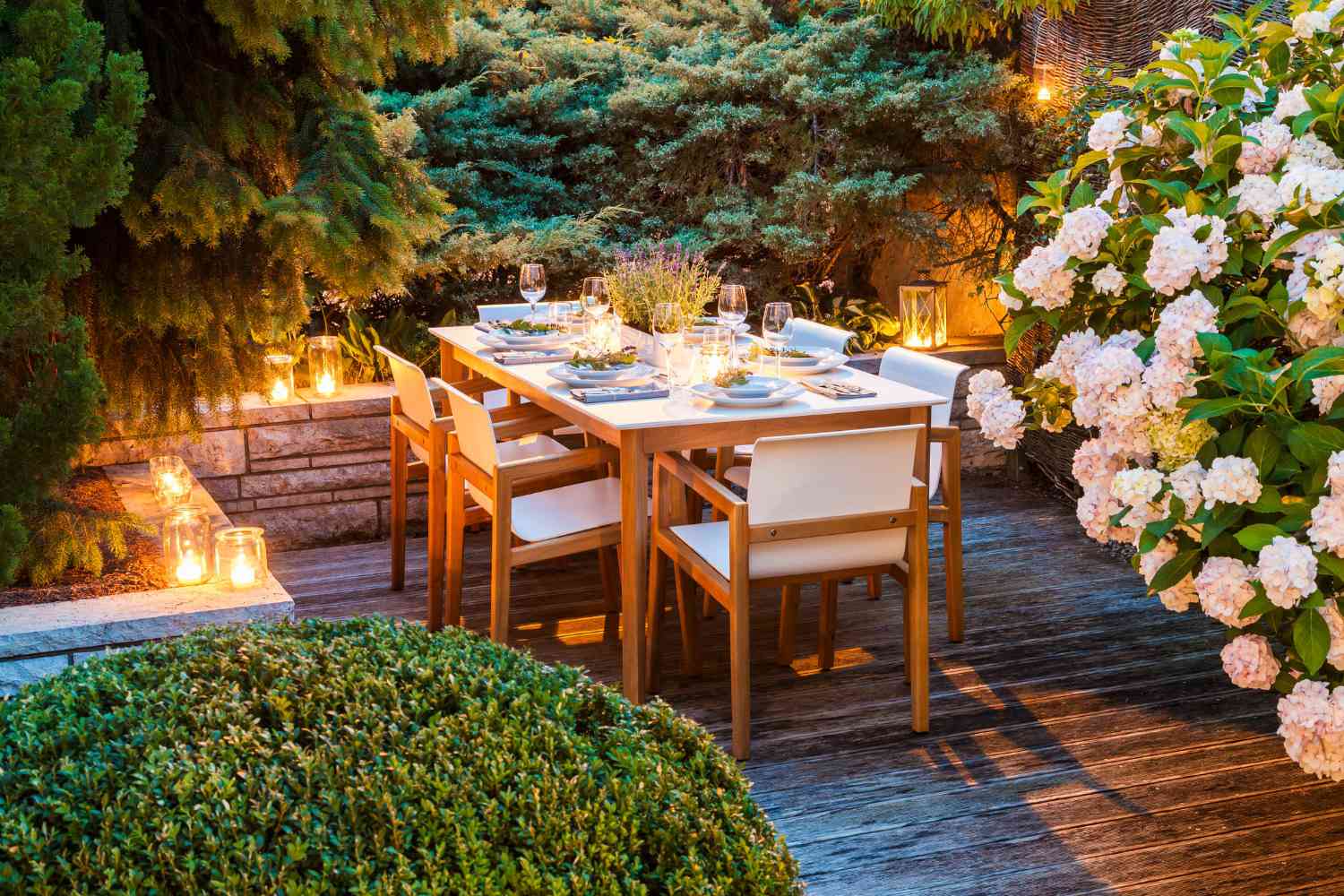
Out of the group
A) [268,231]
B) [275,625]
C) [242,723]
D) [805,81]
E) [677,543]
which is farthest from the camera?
[805,81]

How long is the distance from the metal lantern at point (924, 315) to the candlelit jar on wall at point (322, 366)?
289 centimetres

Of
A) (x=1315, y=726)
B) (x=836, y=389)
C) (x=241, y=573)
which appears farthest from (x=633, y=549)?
(x=1315, y=726)

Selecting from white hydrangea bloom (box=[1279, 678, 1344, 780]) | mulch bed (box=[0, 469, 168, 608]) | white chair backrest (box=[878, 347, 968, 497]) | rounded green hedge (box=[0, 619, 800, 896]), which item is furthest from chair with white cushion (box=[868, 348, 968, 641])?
rounded green hedge (box=[0, 619, 800, 896])

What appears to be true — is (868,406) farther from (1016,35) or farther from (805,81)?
(1016,35)

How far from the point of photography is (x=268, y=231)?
10.5 feet

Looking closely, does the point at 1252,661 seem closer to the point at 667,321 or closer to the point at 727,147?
the point at 667,321

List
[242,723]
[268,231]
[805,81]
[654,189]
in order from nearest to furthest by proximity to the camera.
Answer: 1. [242,723]
2. [268,231]
3. [805,81]
4. [654,189]

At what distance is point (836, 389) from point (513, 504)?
3.51ft

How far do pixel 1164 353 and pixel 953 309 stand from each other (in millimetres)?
5243

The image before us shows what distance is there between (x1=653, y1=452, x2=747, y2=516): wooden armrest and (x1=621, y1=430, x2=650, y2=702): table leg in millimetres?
135

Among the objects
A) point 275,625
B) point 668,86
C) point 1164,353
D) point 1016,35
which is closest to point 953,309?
point 1016,35

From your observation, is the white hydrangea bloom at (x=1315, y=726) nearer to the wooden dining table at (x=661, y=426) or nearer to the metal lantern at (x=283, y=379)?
the wooden dining table at (x=661, y=426)

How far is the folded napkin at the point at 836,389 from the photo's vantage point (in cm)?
380

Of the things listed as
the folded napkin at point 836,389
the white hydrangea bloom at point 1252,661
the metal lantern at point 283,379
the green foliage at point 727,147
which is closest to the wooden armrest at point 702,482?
the folded napkin at point 836,389
